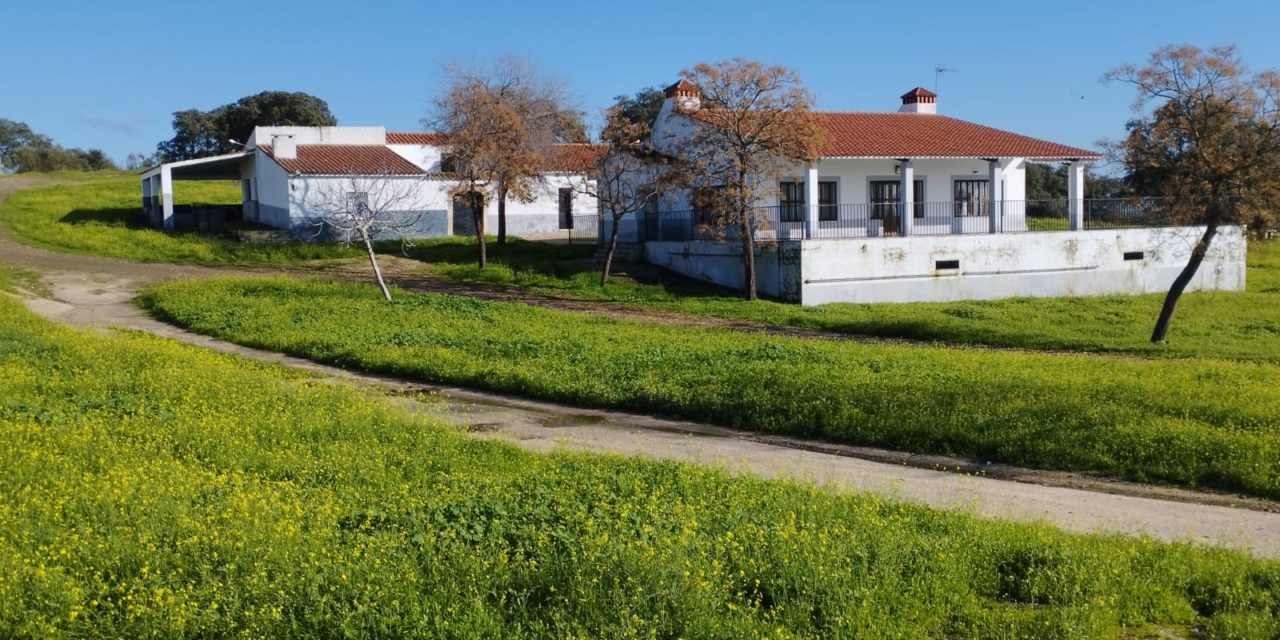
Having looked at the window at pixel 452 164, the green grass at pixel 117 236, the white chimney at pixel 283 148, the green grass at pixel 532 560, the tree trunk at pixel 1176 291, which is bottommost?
the green grass at pixel 532 560


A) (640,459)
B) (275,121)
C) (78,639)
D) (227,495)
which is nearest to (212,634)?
(78,639)

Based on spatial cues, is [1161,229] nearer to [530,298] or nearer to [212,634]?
[530,298]

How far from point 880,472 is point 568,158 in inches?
1242

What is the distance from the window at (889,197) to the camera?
34031 mm

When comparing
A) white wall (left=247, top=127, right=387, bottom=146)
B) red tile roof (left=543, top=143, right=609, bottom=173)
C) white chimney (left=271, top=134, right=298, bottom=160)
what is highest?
white wall (left=247, top=127, right=387, bottom=146)

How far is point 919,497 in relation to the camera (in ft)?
31.0

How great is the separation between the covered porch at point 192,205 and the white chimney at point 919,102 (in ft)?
87.2

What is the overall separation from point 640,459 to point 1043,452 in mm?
4219

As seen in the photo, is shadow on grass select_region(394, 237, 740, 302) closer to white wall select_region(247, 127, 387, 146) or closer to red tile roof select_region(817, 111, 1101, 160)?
red tile roof select_region(817, 111, 1101, 160)

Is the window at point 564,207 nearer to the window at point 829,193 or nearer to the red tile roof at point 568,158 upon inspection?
the red tile roof at point 568,158

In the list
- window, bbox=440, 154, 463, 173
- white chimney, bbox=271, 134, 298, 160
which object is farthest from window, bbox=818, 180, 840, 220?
white chimney, bbox=271, 134, 298, 160

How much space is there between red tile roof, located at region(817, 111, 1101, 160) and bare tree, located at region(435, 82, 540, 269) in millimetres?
9555

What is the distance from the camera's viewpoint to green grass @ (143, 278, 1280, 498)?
35.7 feet

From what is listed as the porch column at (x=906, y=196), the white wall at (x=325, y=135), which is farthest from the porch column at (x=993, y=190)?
the white wall at (x=325, y=135)
